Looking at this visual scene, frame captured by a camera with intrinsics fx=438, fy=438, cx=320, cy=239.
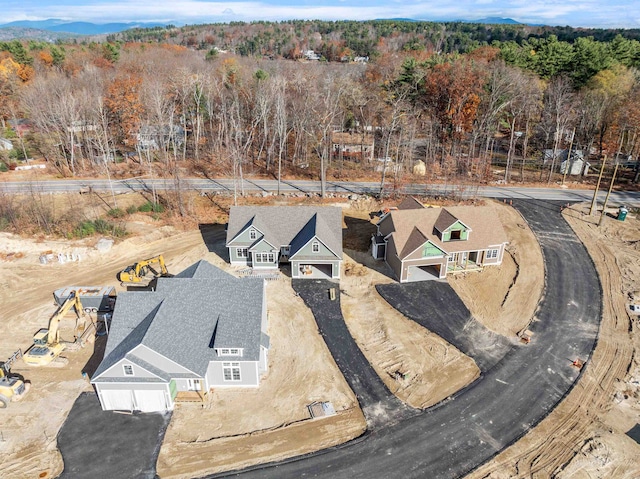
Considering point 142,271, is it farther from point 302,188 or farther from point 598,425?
point 598,425

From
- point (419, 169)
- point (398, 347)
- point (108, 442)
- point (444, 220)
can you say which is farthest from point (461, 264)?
point (108, 442)

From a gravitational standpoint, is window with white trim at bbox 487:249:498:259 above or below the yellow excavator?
above

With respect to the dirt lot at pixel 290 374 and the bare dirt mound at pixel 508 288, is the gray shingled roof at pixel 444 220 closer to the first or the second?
the bare dirt mound at pixel 508 288

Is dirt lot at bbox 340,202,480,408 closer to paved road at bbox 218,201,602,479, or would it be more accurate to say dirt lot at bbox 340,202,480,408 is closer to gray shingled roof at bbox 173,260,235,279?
paved road at bbox 218,201,602,479

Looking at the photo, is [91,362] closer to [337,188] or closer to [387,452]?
[387,452]

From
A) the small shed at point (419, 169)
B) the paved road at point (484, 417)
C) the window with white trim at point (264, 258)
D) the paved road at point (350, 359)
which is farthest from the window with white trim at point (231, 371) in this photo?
the small shed at point (419, 169)

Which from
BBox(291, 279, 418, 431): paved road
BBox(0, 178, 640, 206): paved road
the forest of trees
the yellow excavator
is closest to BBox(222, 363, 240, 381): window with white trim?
BBox(291, 279, 418, 431): paved road
